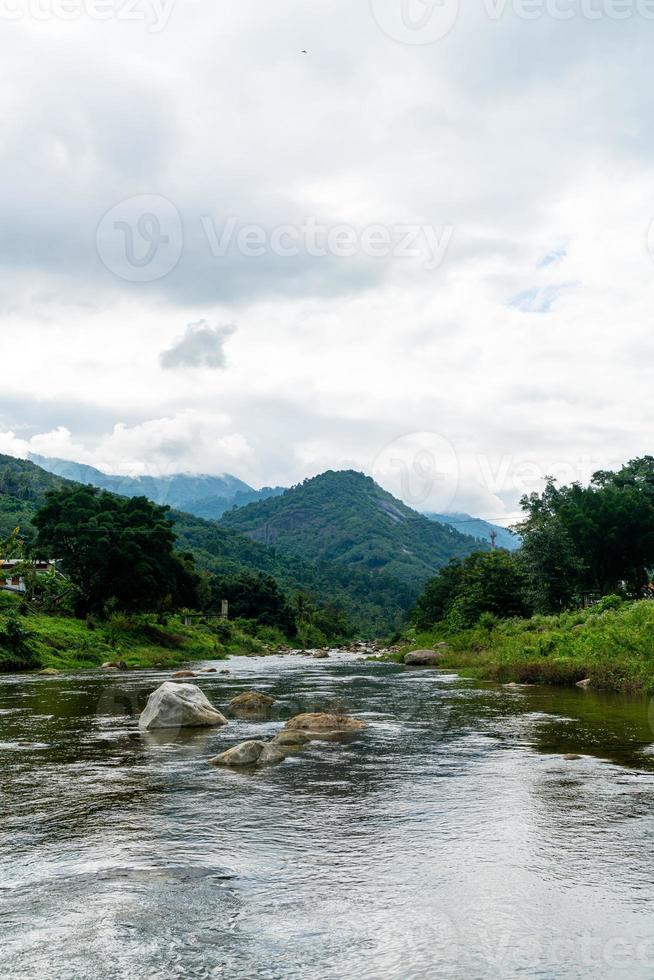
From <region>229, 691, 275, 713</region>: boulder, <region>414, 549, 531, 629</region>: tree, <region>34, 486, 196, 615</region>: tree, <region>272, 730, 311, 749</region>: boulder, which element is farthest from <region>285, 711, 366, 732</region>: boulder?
<region>34, 486, 196, 615</region>: tree

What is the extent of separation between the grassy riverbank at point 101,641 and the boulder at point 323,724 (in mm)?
27256

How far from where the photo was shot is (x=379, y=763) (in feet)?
46.5

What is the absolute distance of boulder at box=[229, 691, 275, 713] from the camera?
23797 millimetres

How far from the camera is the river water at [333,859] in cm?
621

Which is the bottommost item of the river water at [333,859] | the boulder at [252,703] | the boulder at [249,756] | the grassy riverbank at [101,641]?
the grassy riverbank at [101,641]

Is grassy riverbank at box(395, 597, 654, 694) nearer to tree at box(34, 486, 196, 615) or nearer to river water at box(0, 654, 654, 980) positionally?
river water at box(0, 654, 654, 980)

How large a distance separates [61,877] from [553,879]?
16.8 feet

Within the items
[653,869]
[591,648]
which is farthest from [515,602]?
[653,869]

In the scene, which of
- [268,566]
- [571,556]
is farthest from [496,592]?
[268,566]

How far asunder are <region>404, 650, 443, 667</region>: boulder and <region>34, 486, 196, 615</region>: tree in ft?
70.3

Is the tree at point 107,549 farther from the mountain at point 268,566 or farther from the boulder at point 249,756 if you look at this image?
the mountain at point 268,566

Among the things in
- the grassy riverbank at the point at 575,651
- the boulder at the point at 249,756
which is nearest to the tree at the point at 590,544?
the grassy riverbank at the point at 575,651

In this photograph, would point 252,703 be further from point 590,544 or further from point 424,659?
point 590,544

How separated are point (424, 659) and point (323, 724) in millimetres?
35393
